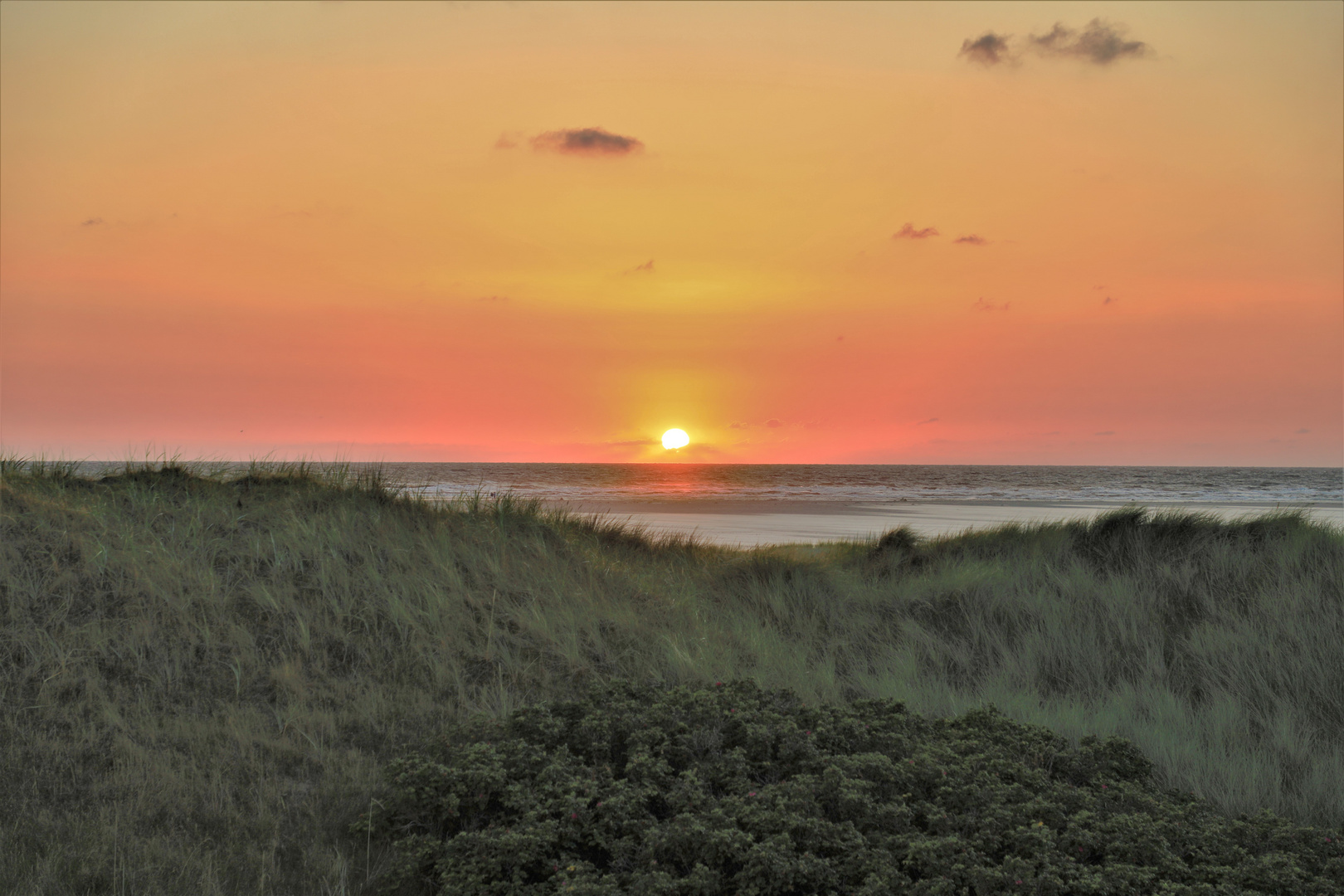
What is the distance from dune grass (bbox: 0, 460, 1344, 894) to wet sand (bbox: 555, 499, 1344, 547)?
5.42 meters

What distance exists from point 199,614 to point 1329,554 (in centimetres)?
1344

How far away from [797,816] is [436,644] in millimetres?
4849

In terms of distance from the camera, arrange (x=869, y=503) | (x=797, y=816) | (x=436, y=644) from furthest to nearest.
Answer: (x=869, y=503) → (x=436, y=644) → (x=797, y=816)

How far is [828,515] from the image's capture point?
96.1 ft

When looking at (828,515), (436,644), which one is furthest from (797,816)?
(828,515)

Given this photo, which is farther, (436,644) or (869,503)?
(869,503)

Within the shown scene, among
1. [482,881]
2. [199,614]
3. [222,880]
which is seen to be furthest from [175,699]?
[482,881]

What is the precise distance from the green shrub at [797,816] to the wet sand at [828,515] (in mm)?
10065

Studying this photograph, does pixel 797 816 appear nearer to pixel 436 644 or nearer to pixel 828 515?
pixel 436 644

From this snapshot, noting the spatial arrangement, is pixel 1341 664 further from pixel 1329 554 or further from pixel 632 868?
pixel 632 868

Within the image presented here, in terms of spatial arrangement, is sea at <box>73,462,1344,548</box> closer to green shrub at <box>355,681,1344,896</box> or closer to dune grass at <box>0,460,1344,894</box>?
dune grass at <box>0,460,1344,894</box>

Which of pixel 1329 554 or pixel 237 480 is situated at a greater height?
pixel 237 480

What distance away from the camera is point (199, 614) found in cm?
818

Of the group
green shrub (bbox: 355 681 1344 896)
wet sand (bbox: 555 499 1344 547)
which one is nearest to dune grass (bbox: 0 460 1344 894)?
green shrub (bbox: 355 681 1344 896)
